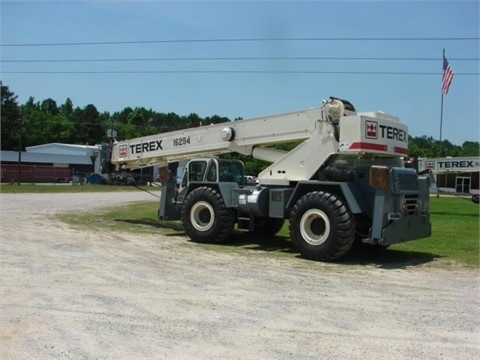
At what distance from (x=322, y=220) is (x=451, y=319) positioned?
4.95m

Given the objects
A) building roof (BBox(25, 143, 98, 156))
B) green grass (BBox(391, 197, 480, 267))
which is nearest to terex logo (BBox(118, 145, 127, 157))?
green grass (BBox(391, 197, 480, 267))

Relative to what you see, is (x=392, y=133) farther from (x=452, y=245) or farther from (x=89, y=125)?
(x=89, y=125)

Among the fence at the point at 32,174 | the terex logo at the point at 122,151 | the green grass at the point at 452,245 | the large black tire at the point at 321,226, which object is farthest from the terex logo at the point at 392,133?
the fence at the point at 32,174

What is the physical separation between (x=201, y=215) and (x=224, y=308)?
25.0ft

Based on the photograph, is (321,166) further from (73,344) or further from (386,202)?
(73,344)

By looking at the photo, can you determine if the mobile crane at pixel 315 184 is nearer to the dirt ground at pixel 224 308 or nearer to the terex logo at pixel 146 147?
the dirt ground at pixel 224 308

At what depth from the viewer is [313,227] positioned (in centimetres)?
1220

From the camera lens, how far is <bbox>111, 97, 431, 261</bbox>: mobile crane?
11.6 metres

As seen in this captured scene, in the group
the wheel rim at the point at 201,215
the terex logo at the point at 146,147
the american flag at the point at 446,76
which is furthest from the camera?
the american flag at the point at 446,76

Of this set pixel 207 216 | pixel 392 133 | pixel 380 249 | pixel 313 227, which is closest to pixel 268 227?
pixel 207 216

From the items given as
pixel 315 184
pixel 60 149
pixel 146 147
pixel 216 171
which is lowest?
pixel 315 184

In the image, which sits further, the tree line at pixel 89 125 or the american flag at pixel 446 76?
the tree line at pixel 89 125

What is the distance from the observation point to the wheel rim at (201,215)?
14.6 metres

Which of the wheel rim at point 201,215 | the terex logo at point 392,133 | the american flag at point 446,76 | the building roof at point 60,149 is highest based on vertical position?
the american flag at point 446,76
